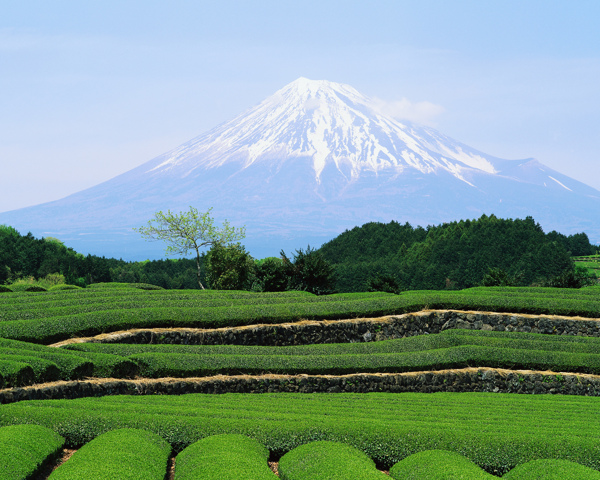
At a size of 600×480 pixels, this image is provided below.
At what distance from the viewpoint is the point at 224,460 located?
10297mm

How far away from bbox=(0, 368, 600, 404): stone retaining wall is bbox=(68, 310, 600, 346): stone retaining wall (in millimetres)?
5199

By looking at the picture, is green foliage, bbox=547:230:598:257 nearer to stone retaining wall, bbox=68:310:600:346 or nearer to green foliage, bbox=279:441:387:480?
stone retaining wall, bbox=68:310:600:346

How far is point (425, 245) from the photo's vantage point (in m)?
112

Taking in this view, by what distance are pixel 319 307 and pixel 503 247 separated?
8507 centimetres

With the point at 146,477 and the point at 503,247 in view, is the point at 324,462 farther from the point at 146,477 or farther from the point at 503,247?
the point at 503,247

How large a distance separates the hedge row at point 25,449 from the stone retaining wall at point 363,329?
12175 mm

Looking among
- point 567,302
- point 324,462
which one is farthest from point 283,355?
point 567,302

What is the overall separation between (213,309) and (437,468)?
710 inches

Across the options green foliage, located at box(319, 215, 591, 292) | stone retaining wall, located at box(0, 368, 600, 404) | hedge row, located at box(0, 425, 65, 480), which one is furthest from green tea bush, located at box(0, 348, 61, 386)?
green foliage, located at box(319, 215, 591, 292)

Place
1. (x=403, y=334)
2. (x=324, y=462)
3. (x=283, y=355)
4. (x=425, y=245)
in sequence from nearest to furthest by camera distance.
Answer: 1. (x=324, y=462)
2. (x=283, y=355)
3. (x=403, y=334)
4. (x=425, y=245)

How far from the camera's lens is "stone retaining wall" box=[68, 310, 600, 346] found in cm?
2509

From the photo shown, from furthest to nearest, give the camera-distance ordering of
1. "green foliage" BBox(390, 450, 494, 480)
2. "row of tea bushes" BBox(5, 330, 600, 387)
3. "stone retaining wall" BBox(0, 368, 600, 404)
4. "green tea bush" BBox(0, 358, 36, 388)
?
"stone retaining wall" BBox(0, 368, 600, 404), "row of tea bushes" BBox(5, 330, 600, 387), "green tea bush" BBox(0, 358, 36, 388), "green foliage" BBox(390, 450, 494, 480)

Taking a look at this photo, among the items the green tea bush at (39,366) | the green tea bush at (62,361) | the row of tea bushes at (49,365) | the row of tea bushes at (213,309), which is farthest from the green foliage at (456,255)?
the green tea bush at (39,366)

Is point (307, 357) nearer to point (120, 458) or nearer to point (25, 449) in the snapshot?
point (120, 458)
